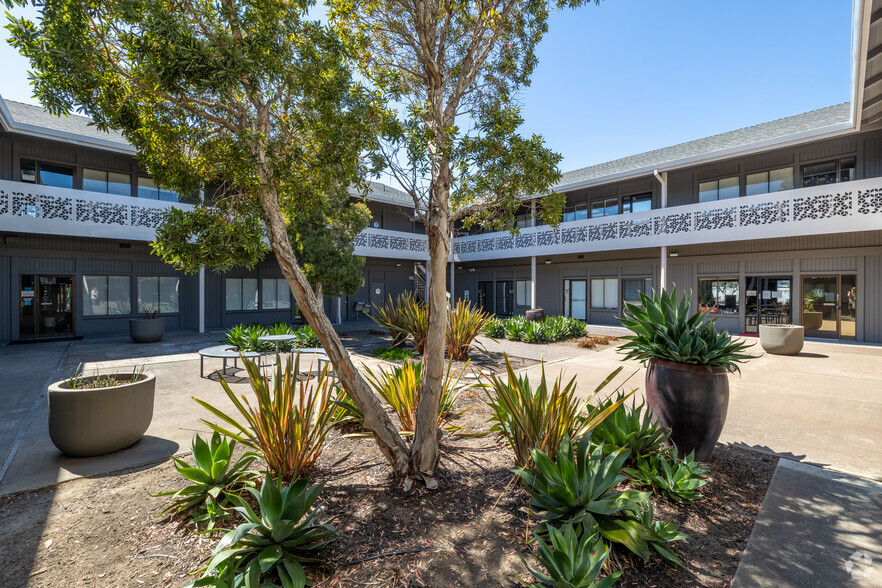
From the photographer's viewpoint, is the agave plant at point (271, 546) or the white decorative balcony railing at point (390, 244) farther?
the white decorative balcony railing at point (390, 244)

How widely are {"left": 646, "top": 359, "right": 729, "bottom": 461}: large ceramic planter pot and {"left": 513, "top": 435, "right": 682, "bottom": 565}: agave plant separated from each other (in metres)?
1.28

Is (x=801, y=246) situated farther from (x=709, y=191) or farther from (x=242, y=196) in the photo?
(x=242, y=196)

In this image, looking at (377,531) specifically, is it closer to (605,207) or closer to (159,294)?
(159,294)

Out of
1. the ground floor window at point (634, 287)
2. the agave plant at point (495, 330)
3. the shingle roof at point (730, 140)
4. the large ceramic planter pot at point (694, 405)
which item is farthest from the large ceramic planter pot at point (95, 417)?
the ground floor window at point (634, 287)

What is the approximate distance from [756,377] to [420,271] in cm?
1818

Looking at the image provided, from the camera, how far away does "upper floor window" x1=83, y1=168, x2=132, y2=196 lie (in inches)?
563

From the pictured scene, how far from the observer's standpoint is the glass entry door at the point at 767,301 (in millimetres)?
14672

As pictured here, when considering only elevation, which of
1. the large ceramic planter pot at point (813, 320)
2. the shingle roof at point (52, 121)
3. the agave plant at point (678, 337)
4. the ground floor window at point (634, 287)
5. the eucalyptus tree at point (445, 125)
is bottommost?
the large ceramic planter pot at point (813, 320)

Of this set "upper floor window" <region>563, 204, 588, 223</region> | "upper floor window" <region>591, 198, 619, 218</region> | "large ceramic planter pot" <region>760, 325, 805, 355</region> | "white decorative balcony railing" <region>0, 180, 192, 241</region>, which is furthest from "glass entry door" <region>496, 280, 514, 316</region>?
"white decorative balcony railing" <region>0, 180, 192, 241</region>

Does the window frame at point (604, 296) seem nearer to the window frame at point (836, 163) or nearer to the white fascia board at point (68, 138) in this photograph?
the window frame at point (836, 163)

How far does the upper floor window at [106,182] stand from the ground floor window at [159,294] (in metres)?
3.37

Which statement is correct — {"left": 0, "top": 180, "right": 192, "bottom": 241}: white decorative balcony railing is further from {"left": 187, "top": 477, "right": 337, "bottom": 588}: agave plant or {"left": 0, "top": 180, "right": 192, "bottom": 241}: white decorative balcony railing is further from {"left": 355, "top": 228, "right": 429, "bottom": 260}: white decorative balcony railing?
{"left": 187, "top": 477, "right": 337, "bottom": 588}: agave plant

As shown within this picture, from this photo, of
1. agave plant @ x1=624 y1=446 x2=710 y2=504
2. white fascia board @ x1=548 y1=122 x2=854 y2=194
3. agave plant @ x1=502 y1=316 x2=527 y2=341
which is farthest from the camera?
agave plant @ x1=502 y1=316 x2=527 y2=341

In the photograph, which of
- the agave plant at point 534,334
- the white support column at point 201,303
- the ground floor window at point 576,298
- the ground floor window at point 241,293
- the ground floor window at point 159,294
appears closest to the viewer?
the agave plant at point 534,334
